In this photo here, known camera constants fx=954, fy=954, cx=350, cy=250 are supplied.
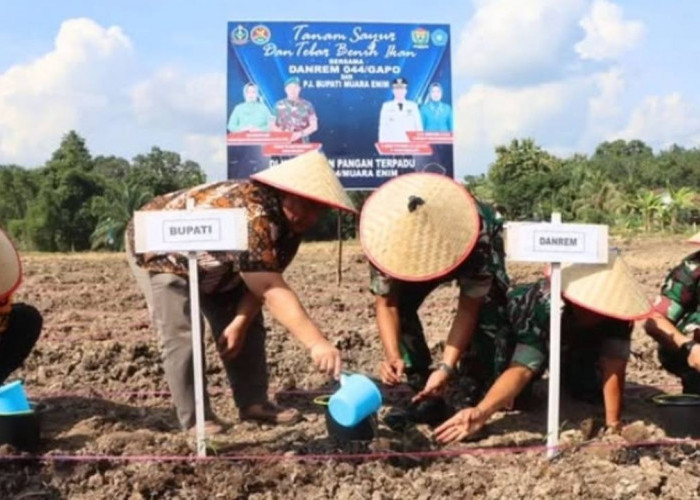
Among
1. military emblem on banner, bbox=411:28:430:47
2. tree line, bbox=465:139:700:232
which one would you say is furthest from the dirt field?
tree line, bbox=465:139:700:232

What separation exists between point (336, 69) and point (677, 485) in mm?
6834

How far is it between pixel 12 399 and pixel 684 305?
275 centimetres

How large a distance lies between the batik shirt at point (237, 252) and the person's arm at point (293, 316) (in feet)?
0.15

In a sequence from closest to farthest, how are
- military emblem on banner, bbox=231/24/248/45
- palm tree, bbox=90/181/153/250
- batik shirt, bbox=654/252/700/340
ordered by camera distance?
batik shirt, bbox=654/252/700/340 < military emblem on banner, bbox=231/24/248/45 < palm tree, bbox=90/181/153/250

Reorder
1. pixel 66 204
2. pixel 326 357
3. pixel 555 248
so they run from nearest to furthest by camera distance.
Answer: pixel 326 357
pixel 555 248
pixel 66 204

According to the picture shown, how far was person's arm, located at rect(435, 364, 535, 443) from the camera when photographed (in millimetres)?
3496

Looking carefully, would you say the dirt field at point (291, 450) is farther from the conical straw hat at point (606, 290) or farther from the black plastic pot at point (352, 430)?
the conical straw hat at point (606, 290)

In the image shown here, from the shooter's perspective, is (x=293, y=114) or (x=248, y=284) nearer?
(x=248, y=284)

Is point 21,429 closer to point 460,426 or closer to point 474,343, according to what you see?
point 460,426

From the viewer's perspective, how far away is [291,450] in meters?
3.28

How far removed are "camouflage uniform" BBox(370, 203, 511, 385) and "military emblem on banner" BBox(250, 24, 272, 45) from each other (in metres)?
5.41

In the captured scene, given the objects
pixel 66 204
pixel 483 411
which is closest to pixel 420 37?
pixel 483 411

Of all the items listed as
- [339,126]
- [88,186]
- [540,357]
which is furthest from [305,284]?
[88,186]

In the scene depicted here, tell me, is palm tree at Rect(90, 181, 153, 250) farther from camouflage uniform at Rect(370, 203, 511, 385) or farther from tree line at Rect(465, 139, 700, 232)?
camouflage uniform at Rect(370, 203, 511, 385)
